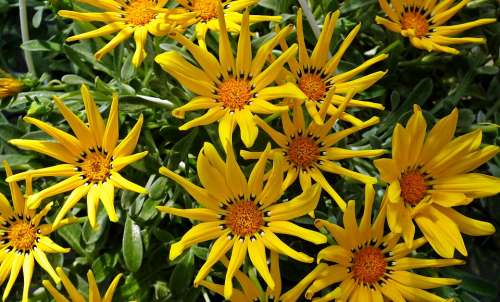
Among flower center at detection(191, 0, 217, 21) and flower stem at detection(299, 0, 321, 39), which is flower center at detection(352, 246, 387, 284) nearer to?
flower stem at detection(299, 0, 321, 39)

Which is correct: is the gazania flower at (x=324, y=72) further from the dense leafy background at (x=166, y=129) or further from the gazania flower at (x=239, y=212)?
the gazania flower at (x=239, y=212)

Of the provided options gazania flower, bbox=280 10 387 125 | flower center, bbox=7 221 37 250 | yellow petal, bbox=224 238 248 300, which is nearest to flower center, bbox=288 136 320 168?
gazania flower, bbox=280 10 387 125

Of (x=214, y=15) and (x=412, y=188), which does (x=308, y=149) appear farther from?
(x=214, y=15)

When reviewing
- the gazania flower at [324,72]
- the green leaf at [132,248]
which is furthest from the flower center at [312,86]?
the green leaf at [132,248]

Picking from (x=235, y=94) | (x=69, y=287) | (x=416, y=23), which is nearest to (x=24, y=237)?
(x=69, y=287)

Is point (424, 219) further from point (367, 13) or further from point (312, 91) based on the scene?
point (367, 13)

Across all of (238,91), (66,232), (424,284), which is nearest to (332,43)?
(238,91)
